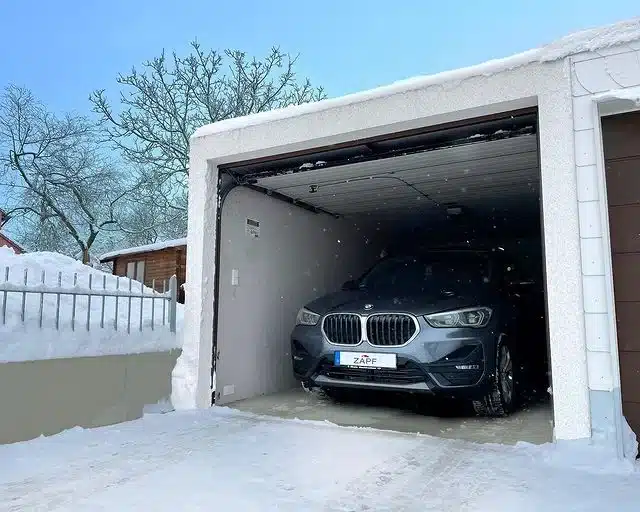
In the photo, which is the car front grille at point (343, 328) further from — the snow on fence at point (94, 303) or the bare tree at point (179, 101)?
the bare tree at point (179, 101)

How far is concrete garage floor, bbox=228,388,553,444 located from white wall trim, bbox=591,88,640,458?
24.7 inches

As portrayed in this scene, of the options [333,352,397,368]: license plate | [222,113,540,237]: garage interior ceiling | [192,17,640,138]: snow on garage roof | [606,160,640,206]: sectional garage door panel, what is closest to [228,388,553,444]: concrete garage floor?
[333,352,397,368]: license plate

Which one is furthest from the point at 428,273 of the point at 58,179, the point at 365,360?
the point at 58,179

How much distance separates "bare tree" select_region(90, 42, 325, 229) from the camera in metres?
22.5

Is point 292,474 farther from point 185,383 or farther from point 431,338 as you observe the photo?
point 185,383

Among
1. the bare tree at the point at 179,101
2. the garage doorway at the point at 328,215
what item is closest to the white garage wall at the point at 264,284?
the garage doorway at the point at 328,215

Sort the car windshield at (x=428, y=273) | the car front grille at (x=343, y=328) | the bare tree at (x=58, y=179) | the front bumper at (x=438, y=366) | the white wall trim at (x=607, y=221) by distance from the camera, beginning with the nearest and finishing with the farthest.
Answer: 1. the white wall trim at (x=607, y=221)
2. the front bumper at (x=438, y=366)
3. the car front grille at (x=343, y=328)
4. the car windshield at (x=428, y=273)
5. the bare tree at (x=58, y=179)

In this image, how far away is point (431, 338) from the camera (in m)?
4.37

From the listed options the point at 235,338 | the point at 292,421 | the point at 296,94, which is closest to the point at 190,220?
the point at 235,338

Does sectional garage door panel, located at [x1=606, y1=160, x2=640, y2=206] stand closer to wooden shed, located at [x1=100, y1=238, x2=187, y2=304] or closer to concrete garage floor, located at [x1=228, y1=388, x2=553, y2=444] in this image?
concrete garage floor, located at [x1=228, y1=388, x2=553, y2=444]

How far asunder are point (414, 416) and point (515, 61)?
3.05 meters

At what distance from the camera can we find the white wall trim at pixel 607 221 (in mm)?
3289

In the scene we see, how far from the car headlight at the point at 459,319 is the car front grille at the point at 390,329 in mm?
173

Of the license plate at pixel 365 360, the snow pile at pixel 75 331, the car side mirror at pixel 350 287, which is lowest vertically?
the license plate at pixel 365 360
